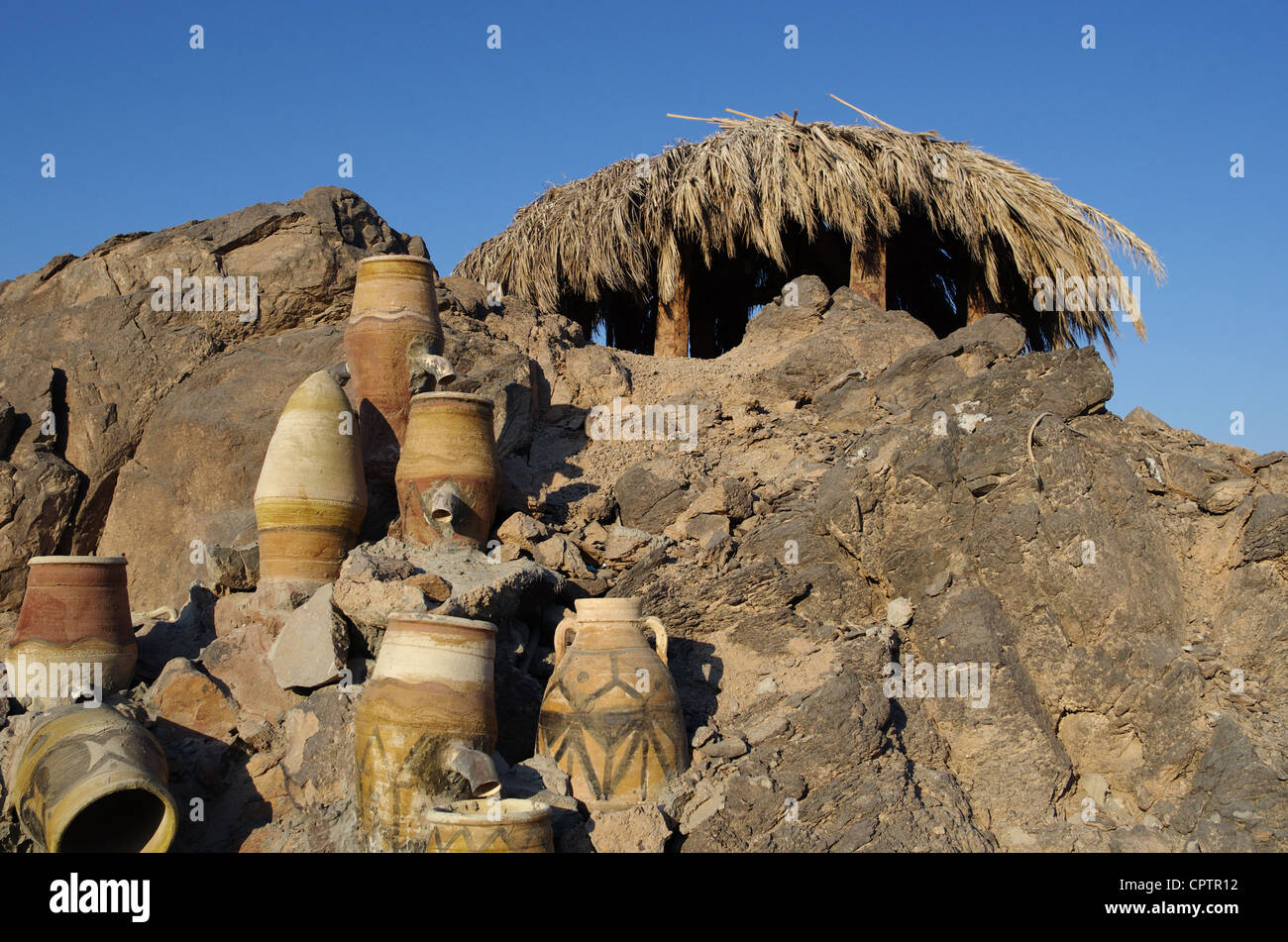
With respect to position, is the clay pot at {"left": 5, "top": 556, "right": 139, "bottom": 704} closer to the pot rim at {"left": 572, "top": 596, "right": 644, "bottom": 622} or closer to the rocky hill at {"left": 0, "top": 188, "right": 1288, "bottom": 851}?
the rocky hill at {"left": 0, "top": 188, "right": 1288, "bottom": 851}

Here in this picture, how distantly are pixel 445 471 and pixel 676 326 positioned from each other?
4.50 m

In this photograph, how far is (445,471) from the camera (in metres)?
5.85

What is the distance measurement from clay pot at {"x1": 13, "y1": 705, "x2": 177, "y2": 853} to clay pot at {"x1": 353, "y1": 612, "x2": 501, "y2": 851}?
0.79m

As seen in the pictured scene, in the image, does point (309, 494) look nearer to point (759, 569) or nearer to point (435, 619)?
point (435, 619)

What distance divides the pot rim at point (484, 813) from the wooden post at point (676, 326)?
20.2 ft

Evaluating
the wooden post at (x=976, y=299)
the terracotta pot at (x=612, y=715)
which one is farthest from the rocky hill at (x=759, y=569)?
the wooden post at (x=976, y=299)

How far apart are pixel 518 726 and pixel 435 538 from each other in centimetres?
111

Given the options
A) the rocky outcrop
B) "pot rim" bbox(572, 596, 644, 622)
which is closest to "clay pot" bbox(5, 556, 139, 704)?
the rocky outcrop

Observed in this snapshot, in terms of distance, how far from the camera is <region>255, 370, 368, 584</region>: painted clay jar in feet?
19.0

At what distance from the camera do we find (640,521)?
699 centimetres

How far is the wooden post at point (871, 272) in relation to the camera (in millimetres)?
9695
